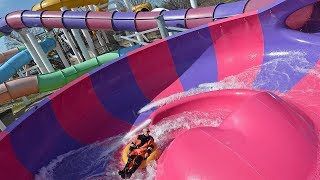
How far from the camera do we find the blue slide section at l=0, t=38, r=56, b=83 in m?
9.54

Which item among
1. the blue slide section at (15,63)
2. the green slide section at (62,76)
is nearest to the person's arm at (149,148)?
the green slide section at (62,76)

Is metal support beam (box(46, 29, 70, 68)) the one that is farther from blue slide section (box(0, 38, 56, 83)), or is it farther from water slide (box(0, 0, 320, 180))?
water slide (box(0, 0, 320, 180))

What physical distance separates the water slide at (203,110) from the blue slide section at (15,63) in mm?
6702

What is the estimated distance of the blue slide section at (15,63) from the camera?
9.54 m

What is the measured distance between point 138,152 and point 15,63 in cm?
891

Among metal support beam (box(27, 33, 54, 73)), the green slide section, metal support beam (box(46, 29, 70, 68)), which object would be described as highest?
metal support beam (box(27, 33, 54, 73))

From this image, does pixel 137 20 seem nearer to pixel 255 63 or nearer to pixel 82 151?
pixel 255 63

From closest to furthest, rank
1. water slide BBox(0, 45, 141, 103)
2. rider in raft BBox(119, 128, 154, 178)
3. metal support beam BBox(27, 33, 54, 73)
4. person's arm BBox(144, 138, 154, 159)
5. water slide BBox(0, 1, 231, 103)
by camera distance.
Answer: rider in raft BBox(119, 128, 154, 178) < person's arm BBox(144, 138, 154, 159) < water slide BBox(0, 1, 231, 103) < water slide BBox(0, 45, 141, 103) < metal support beam BBox(27, 33, 54, 73)

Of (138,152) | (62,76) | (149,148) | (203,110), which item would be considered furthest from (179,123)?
(62,76)

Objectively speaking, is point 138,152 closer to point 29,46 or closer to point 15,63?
point 29,46

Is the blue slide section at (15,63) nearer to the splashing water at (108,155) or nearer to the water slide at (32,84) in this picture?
the water slide at (32,84)

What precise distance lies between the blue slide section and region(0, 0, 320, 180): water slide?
6.70m

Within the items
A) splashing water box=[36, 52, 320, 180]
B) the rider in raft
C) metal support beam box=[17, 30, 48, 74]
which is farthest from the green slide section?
the rider in raft

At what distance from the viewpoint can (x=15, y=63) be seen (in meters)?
10.3
